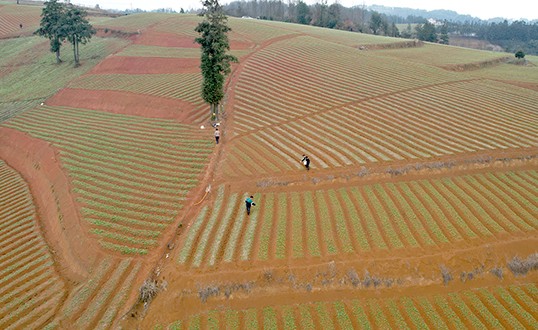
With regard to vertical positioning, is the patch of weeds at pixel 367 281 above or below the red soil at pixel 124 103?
below

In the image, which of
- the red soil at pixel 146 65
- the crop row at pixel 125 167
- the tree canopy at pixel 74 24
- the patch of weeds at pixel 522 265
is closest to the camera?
the patch of weeds at pixel 522 265

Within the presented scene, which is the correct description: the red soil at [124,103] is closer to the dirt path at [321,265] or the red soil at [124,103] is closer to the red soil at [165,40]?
the dirt path at [321,265]

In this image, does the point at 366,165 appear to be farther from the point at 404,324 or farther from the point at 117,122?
the point at 117,122

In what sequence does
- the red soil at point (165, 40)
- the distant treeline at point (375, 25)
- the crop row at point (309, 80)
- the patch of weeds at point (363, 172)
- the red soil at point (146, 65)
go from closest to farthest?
the patch of weeds at point (363, 172) → the crop row at point (309, 80) → the red soil at point (146, 65) → the red soil at point (165, 40) → the distant treeline at point (375, 25)

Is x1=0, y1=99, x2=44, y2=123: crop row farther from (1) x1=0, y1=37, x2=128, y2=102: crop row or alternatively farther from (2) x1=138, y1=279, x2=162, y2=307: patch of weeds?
(2) x1=138, y1=279, x2=162, y2=307: patch of weeds

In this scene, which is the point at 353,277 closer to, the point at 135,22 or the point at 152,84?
the point at 152,84

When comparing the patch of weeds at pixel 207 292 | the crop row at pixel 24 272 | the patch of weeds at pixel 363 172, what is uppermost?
the patch of weeds at pixel 363 172

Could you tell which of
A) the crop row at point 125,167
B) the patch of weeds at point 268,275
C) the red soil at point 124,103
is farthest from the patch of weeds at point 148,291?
the red soil at point 124,103
